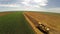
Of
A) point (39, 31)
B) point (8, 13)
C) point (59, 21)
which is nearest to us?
point (39, 31)

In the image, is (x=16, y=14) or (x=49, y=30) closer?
(x=49, y=30)

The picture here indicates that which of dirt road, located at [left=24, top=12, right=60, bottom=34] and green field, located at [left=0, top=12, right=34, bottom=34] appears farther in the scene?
dirt road, located at [left=24, top=12, right=60, bottom=34]

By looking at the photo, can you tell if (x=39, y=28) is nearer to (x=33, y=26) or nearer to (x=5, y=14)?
(x=33, y=26)

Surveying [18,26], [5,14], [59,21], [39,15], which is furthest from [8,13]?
[59,21]

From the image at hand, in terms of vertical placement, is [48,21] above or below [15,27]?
above

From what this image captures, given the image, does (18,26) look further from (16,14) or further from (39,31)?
(16,14)

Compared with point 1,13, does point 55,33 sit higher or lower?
lower

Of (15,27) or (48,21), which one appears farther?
(48,21)

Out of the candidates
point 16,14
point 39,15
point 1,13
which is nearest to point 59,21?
point 39,15

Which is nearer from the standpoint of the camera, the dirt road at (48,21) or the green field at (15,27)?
the green field at (15,27)

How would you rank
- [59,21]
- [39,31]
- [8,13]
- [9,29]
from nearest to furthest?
[9,29]
[39,31]
[59,21]
[8,13]
